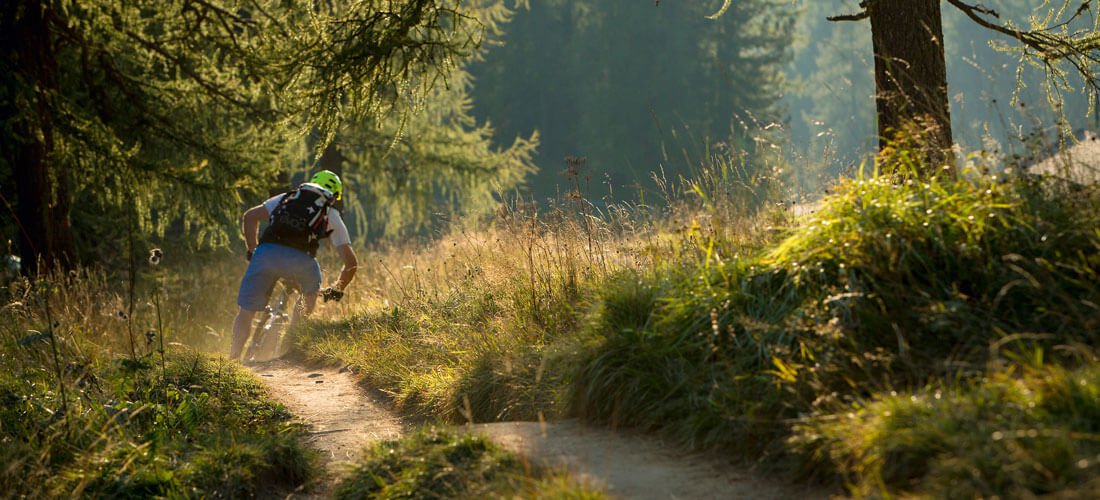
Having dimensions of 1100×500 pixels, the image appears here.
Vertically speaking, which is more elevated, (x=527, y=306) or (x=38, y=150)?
(x=38, y=150)

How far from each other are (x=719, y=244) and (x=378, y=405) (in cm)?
340

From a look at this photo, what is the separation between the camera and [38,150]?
9461 millimetres

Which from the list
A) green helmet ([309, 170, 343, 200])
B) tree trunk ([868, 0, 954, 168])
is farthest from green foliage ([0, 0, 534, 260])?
tree trunk ([868, 0, 954, 168])

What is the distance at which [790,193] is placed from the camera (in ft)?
20.0

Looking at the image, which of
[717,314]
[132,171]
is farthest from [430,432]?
[132,171]

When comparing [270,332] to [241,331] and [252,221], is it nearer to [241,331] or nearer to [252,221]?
[241,331]

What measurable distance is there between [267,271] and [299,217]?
0.67 meters

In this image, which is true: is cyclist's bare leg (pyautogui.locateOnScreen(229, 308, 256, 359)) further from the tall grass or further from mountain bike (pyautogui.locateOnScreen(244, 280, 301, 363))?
the tall grass

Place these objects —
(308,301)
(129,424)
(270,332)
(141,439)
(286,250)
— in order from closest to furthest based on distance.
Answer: (141,439), (129,424), (286,250), (308,301), (270,332)

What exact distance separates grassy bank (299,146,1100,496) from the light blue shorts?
13.7 ft

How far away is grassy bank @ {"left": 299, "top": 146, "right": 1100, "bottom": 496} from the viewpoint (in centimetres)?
323

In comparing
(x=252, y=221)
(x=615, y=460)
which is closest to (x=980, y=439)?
(x=615, y=460)

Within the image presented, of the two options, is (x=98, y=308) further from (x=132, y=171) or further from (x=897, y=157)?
(x=897, y=157)

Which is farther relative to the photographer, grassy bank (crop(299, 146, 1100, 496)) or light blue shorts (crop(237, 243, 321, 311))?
light blue shorts (crop(237, 243, 321, 311))
